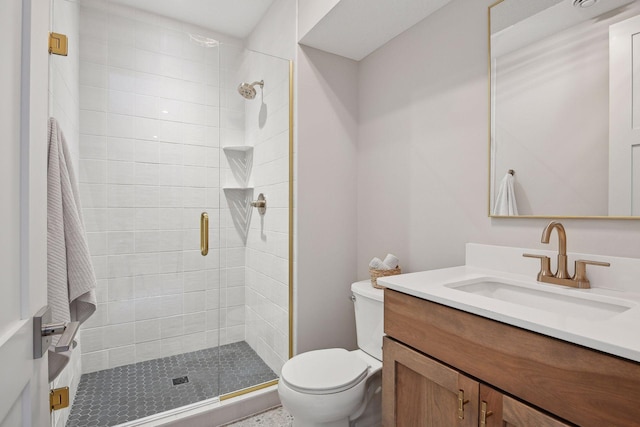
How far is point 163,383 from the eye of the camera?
6.10ft

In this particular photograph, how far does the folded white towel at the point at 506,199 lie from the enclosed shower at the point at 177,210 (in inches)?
44.2

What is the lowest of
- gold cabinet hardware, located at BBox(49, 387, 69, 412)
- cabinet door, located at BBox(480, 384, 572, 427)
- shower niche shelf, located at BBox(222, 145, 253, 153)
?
gold cabinet hardware, located at BBox(49, 387, 69, 412)

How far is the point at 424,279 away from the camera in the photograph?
1.17 m

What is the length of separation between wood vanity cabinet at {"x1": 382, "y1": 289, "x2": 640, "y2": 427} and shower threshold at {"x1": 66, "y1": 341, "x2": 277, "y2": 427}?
1.11m

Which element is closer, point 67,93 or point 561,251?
point 561,251

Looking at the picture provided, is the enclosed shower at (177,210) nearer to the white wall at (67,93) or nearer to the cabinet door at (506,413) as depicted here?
the white wall at (67,93)

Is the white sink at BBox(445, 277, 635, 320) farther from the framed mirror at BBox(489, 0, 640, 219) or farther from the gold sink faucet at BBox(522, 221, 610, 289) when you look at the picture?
the framed mirror at BBox(489, 0, 640, 219)

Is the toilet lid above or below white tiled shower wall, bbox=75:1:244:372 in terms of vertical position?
below

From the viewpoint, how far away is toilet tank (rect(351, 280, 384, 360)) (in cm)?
155

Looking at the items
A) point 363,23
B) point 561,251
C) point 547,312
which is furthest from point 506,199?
point 363,23

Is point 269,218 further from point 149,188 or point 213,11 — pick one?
point 213,11

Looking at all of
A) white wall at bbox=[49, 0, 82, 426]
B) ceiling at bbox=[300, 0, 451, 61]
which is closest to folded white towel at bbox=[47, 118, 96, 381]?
white wall at bbox=[49, 0, 82, 426]

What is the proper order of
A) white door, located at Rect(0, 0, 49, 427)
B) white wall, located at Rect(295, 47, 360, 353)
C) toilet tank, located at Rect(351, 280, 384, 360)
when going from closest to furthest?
white door, located at Rect(0, 0, 49, 427), toilet tank, located at Rect(351, 280, 384, 360), white wall, located at Rect(295, 47, 360, 353)

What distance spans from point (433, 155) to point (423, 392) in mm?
1128
